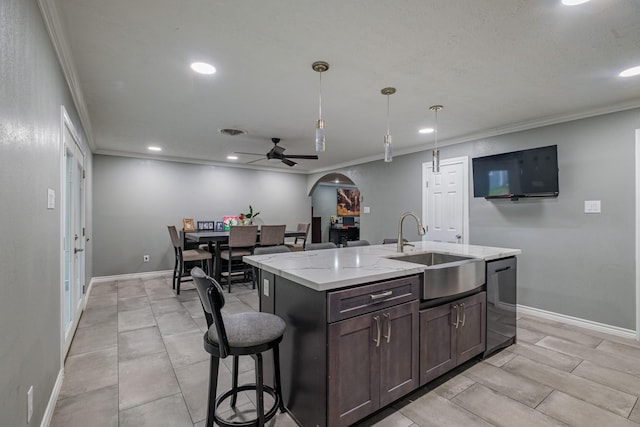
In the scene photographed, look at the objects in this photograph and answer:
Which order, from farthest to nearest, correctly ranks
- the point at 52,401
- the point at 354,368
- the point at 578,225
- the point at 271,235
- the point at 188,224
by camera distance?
the point at 188,224
the point at 271,235
the point at 578,225
the point at 52,401
the point at 354,368

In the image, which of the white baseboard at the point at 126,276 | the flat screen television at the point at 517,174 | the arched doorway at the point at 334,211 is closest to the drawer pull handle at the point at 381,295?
the flat screen television at the point at 517,174

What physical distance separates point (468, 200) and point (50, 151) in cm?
460

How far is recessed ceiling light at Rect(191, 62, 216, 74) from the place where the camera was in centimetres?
230

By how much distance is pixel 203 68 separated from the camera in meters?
2.37

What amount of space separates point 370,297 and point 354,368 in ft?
1.25

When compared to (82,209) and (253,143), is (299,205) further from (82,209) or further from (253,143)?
(82,209)

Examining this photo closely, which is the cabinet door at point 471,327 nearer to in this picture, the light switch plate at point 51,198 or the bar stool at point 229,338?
the bar stool at point 229,338

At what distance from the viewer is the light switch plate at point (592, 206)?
3.22 metres

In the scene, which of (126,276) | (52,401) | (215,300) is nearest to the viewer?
(215,300)

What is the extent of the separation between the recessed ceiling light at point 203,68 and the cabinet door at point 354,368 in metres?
2.11

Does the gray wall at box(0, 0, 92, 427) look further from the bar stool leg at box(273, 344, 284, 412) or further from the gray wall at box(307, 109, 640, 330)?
the gray wall at box(307, 109, 640, 330)

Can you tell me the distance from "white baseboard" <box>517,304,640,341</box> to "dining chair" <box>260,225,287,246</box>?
143 inches

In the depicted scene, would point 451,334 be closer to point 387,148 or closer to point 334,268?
point 334,268

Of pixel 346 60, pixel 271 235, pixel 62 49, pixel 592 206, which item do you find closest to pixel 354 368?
pixel 346 60
